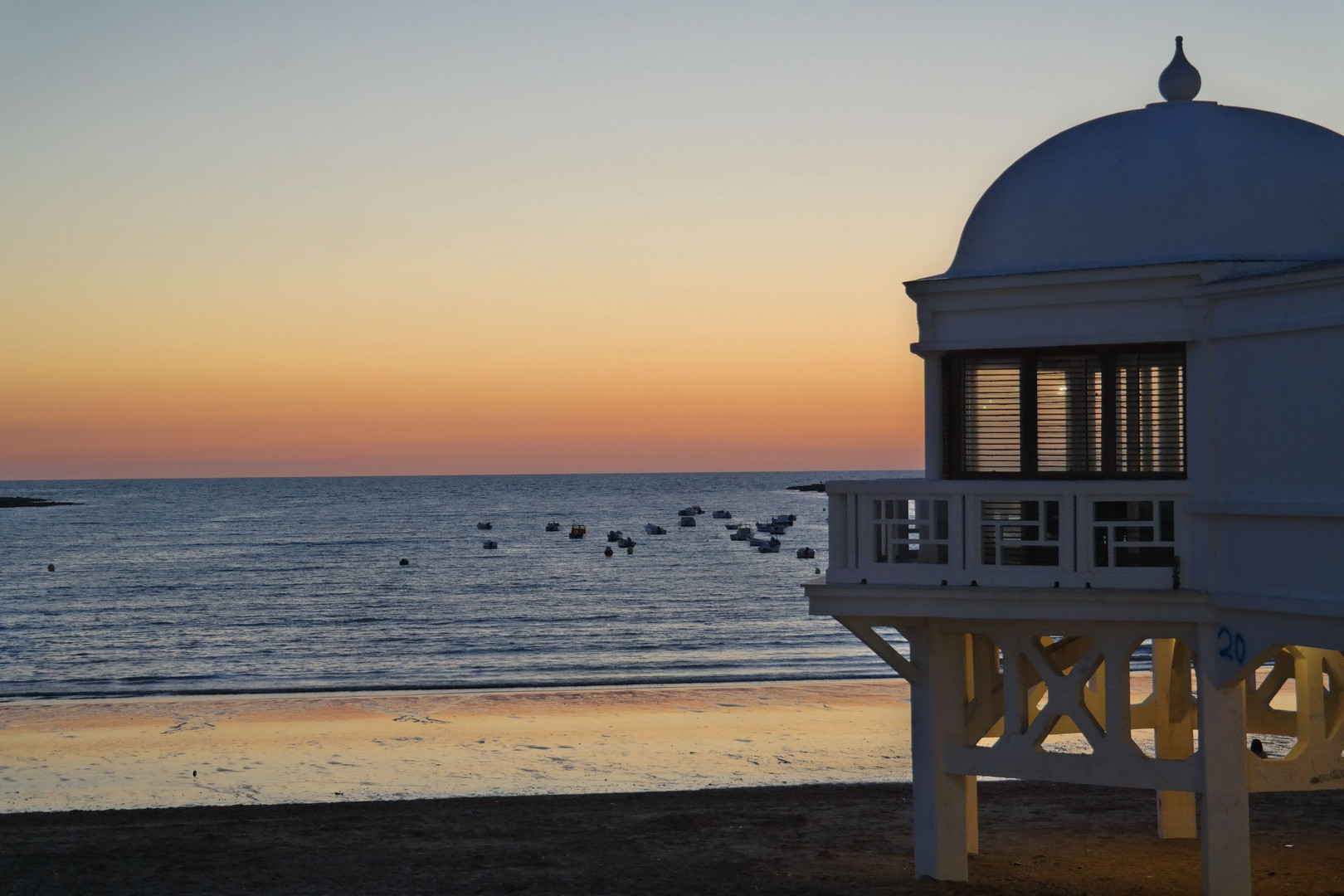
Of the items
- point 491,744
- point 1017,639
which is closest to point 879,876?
point 1017,639

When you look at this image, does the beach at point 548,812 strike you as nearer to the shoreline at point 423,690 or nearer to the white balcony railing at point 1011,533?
the white balcony railing at point 1011,533

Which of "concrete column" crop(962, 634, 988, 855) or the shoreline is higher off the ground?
"concrete column" crop(962, 634, 988, 855)

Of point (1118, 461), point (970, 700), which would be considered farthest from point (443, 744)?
point (1118, 461)

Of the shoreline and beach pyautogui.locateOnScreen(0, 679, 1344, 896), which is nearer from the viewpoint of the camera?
Result: beach pyautogui.locateOnScreen(0, 679, 1344, 896)

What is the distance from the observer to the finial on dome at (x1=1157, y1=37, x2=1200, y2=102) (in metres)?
14.5

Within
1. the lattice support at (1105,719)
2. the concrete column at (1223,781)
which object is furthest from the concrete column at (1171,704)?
the concrete column at (1223,781)

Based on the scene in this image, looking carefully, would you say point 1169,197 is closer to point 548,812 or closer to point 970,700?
point 970,700

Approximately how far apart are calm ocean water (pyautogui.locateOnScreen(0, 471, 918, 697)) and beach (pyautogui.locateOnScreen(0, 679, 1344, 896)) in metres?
10.6

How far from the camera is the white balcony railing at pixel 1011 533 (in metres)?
13.3

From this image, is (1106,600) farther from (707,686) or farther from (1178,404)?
(707,686)

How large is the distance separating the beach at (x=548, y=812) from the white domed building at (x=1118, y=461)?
2.54 meters

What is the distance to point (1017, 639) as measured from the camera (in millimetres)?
14117

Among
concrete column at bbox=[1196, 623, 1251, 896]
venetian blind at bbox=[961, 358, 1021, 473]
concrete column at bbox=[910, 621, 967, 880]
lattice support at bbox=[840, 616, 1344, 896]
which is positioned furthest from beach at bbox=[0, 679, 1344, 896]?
venetian blind at bbox=[961, 358, 1021, 473]

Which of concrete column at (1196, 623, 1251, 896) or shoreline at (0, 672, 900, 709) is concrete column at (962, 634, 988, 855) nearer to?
concrete column at (1196, 623, 1251, 896)
